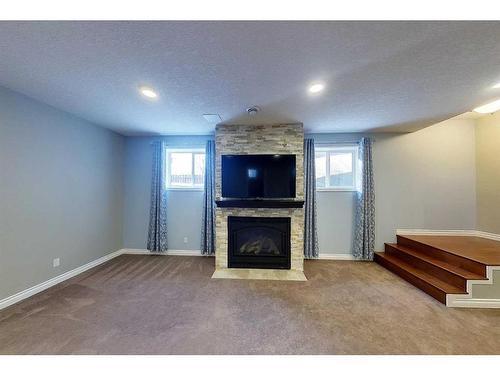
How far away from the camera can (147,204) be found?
4746mm

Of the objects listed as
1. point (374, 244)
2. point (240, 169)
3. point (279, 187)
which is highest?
point (240, 169)

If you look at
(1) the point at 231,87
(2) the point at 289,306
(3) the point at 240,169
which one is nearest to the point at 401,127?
(3) the point at 240,169

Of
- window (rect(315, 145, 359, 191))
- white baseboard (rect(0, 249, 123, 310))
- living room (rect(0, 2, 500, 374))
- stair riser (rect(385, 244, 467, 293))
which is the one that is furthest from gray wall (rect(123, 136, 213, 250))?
stair riser (rect(385, 244, 467, 293))

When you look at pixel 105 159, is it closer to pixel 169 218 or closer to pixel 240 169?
pixel 169 218

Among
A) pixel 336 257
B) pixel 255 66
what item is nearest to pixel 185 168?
pixel 255 66

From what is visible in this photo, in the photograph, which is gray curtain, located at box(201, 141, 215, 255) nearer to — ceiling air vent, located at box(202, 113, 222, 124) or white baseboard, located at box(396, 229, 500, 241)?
ceiling air vent, located at box(202, 113, 222, 124)

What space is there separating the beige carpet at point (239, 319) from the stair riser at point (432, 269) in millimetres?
323

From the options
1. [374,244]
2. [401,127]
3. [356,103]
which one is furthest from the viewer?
[374,244]

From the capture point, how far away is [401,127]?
4.04 m

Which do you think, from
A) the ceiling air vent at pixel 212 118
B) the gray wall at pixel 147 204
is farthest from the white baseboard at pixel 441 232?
the gray wall at pixel 147 204

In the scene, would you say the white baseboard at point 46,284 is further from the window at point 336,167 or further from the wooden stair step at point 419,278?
the wooden stair step at point 419,278

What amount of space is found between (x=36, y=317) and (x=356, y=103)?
462 cm

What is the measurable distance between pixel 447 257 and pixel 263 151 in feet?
10.8

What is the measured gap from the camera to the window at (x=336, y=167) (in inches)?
178
